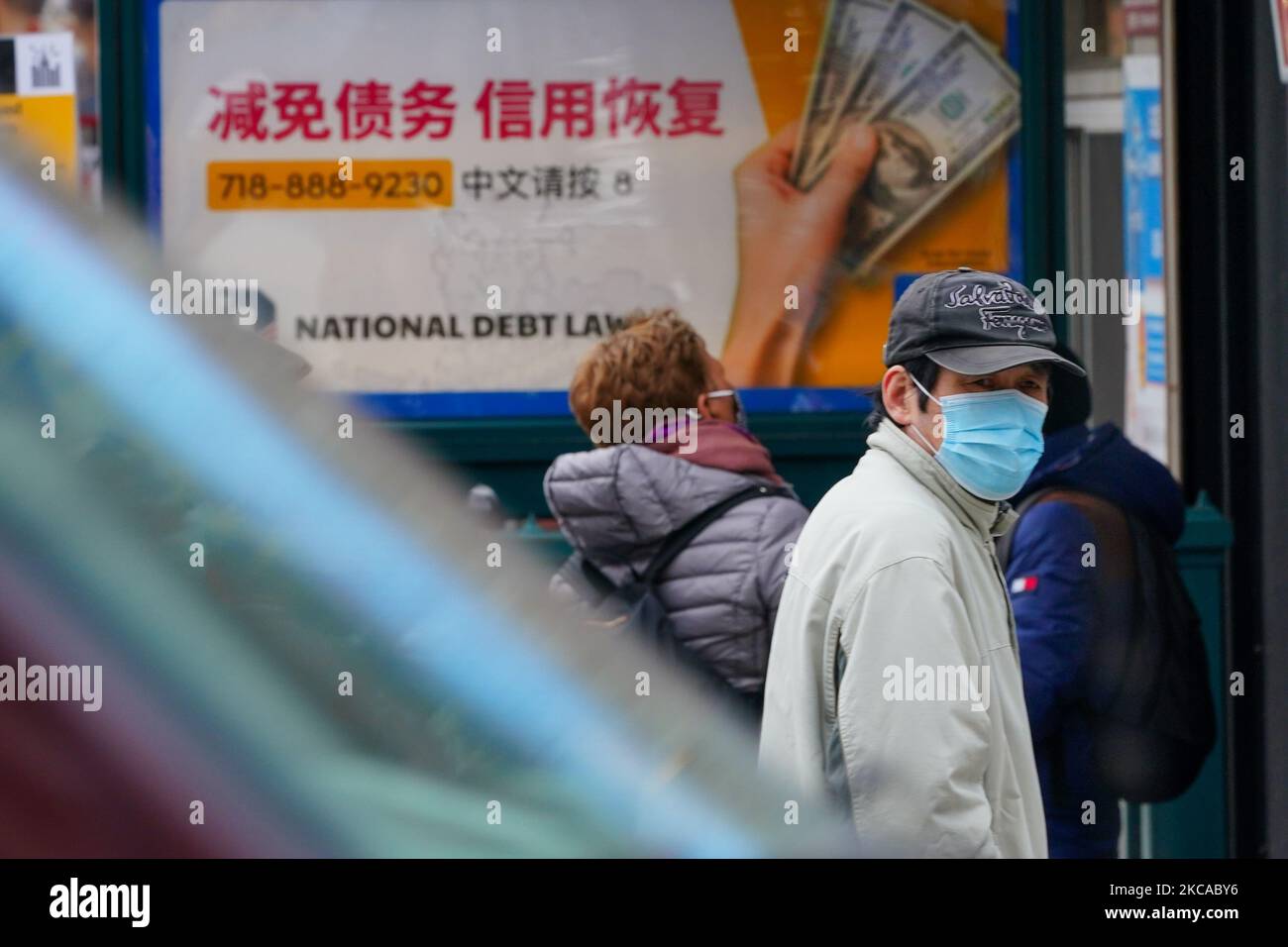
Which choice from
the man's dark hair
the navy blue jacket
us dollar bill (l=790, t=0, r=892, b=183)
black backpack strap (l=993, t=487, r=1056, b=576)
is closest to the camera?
the man's dark hair

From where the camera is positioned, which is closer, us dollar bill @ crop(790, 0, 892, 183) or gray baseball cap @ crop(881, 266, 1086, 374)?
gray baseball cap @ crop(881, 266, 1086, 374)

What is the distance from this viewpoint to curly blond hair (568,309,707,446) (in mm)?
3865

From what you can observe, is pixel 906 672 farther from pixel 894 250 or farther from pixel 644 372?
pixel 894 250

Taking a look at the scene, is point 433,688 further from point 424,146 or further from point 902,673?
point 424,146

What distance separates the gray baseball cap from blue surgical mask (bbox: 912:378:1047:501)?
8 cm

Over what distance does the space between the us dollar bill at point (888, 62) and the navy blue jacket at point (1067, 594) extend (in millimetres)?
1766

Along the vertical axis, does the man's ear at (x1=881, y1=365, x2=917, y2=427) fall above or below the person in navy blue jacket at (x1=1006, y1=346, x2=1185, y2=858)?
above

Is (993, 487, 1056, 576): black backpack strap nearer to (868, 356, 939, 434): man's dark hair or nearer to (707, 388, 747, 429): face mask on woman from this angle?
(707, 388, 747, 429): face mask on woman

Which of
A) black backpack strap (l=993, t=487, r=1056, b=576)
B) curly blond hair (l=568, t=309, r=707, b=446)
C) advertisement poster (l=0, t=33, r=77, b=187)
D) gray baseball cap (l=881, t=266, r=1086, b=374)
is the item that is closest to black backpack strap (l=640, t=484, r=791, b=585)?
curly blond hair (l=568, t=309, r=707, b=446)

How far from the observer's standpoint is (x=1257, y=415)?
5273mm

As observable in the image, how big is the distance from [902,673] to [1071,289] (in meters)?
3.54

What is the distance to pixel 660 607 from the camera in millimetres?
3602

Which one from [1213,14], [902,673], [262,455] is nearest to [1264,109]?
[1213,14]

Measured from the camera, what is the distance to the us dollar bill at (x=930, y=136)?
5.45m
